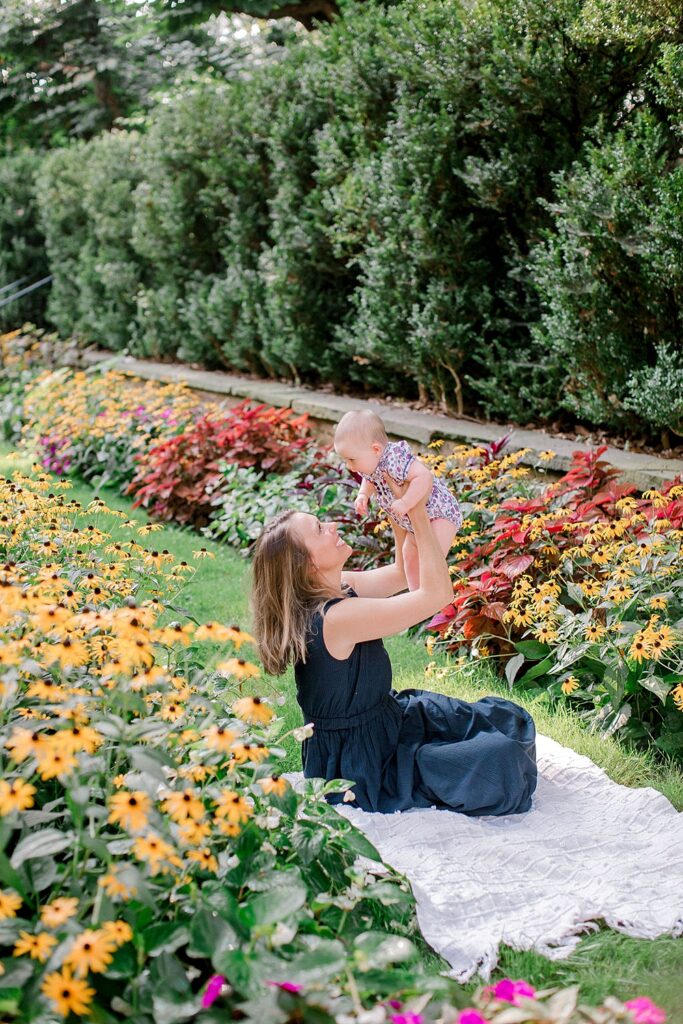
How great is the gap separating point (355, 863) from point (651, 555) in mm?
→ 1711

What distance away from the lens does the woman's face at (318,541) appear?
2725mm

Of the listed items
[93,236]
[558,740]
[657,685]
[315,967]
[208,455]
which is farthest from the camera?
[93,236]

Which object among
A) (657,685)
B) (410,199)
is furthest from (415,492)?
(410,199)

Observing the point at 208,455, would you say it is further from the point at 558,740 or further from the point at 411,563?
the point at 558,740

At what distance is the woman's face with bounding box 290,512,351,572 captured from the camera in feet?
8.94

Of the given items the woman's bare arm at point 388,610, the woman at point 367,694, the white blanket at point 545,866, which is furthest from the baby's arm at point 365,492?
the white blanket at point 545,866

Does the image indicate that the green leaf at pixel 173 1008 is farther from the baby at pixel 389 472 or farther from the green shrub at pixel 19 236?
the green shrub at pixel 19 236

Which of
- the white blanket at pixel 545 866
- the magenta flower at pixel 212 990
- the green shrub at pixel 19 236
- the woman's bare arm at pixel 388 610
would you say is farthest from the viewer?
the green shrub at pixel 19 236

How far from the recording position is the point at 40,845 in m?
1.66

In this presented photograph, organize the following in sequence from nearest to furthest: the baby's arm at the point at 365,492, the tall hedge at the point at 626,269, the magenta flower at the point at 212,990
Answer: the magenta flower at the point at 212,990 → the baby's arm at the point at 365,492 → the tall hedge at the point at 626,269

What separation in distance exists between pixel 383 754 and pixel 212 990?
1.36 meters

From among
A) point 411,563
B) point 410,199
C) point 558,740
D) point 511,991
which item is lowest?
point 558,740

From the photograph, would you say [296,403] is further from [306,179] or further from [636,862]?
[636,862]

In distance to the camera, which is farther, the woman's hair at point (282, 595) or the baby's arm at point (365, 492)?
the baby's arm at point (365, 492)
